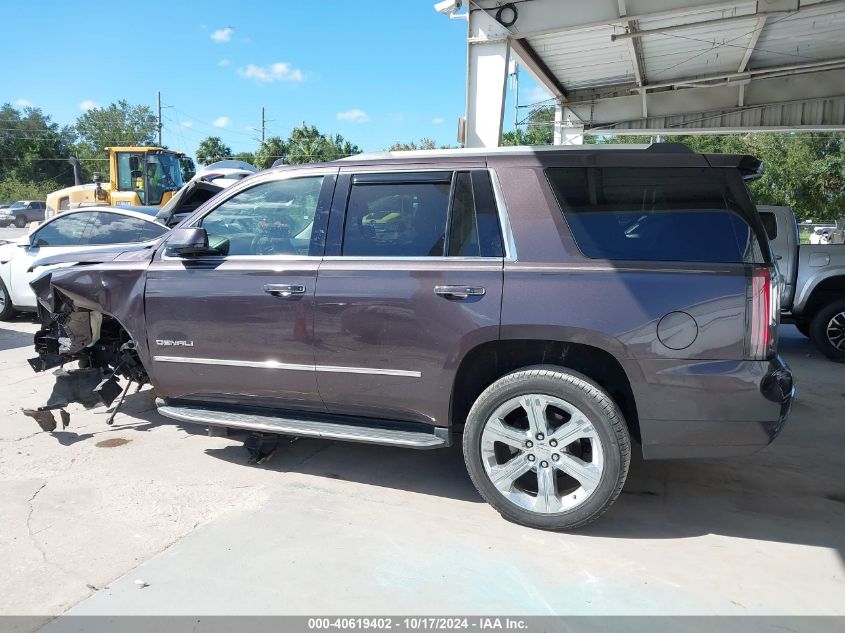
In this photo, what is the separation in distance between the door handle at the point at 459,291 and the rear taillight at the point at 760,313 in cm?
135

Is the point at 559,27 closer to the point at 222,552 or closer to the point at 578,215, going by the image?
the point at 578,215

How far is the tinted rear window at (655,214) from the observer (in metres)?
3.22

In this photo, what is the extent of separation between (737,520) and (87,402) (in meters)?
4.69

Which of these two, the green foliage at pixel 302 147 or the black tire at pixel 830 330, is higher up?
the green foliage at pixel 302 147

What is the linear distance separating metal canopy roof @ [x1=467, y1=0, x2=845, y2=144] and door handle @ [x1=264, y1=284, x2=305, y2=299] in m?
4.18

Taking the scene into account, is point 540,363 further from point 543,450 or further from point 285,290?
point 285,290

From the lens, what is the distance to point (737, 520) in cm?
363

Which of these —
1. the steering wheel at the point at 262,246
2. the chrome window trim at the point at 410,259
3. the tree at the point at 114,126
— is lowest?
the chrome window trim at the point at 410,259

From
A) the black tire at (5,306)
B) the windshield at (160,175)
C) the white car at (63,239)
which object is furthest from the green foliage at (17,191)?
the white car at (63,239)

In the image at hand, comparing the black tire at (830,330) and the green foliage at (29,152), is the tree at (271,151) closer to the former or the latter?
the green foliage at (29,152)

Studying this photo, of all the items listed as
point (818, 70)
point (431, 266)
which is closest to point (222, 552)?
point (431, 266)

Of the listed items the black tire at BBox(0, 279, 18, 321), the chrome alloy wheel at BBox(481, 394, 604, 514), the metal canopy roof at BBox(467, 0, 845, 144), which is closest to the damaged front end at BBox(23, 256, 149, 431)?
the chrome alloy wheel at BBox(481, 394, 604, 514)

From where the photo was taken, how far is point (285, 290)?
3855 millimetres
